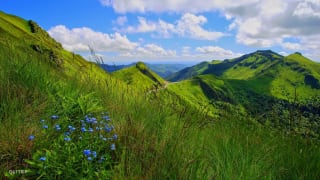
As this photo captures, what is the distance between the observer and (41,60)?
304 inches

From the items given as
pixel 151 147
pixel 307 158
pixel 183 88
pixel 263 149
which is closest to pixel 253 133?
pixel 263 149

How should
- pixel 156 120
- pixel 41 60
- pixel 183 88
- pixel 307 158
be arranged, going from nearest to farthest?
pixel 307 158 → pixel 156 120 → pixel 41 60 → pixel 183 88

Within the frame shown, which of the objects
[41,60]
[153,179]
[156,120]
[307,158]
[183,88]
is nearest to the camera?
[153,179]

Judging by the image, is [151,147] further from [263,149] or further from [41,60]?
[41,60]

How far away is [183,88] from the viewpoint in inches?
7436

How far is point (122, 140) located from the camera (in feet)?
15.0

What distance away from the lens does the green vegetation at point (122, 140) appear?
3838 mm

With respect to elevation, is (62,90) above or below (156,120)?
above

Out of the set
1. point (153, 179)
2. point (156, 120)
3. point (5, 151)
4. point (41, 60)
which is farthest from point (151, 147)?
point (41, 60)

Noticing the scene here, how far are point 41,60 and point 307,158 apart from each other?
19.5ft

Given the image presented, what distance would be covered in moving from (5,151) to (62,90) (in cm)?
239

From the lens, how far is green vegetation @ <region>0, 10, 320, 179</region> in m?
3.84

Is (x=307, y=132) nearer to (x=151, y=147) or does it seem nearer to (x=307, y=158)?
(x=307, y=158)

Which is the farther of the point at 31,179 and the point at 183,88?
the point at 183,88
